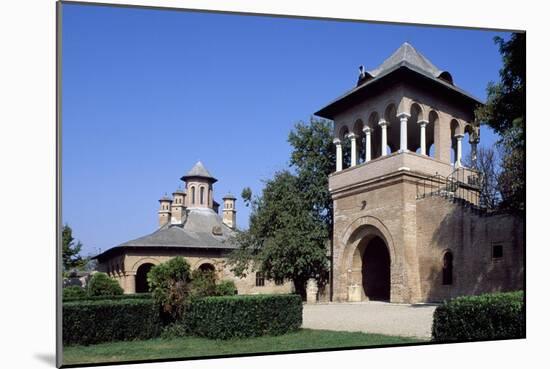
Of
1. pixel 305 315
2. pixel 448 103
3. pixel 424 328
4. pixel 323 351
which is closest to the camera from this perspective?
pixel 323 351

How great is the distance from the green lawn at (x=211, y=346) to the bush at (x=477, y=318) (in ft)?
1.78

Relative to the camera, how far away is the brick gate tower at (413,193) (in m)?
12.2

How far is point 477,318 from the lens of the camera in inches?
362

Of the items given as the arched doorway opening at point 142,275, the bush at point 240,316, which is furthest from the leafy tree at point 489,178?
the arched doorway opening at point 142,275

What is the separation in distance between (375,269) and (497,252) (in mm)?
5542

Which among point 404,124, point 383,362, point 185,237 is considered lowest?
point 383,362

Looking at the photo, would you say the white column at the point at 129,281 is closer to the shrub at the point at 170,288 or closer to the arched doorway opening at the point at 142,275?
the arched doorway opening at the point at 142,275

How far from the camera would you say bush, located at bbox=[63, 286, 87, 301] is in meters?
8.61

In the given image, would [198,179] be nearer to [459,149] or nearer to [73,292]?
[73,292]

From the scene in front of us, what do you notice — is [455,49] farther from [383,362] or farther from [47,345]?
[47,345]

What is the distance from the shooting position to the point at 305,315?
11.7m

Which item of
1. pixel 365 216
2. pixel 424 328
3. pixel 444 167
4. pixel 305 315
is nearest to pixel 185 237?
pixel 365 216

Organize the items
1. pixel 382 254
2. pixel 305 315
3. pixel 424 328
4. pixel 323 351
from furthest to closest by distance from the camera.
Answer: pixel 382 254 < pixel 305 315 < pixel 424 328 < pixel 323 351

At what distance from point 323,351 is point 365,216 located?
23.3 feet
